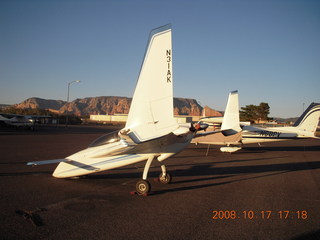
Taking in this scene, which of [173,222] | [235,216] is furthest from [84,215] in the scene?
[235,216]

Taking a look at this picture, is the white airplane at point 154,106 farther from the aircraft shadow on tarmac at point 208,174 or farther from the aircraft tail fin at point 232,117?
the aircraft tail fin at point 232,117

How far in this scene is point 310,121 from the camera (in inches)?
794

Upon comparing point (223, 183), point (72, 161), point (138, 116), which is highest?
point (138, 116)

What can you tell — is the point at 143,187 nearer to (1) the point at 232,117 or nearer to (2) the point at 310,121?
(1) the point at 232,117

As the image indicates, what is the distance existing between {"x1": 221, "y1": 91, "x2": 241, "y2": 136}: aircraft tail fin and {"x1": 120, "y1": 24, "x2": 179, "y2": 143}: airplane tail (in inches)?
179

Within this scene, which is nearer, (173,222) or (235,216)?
(173,222)

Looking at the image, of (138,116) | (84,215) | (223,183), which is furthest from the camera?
(223,183)

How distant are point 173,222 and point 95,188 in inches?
A: 138

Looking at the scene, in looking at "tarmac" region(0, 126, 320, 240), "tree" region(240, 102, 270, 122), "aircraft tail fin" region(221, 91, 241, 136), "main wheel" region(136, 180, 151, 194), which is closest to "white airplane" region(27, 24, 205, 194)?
"main wheel" region(136, 180, 151, 194)

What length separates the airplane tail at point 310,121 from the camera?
1983 centimetres

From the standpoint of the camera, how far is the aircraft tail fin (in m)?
10.8

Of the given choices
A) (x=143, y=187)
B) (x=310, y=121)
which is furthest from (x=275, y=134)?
(x=143, y=187)

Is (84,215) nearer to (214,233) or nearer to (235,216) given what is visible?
(214,233)

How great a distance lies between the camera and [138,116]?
21.7ft
